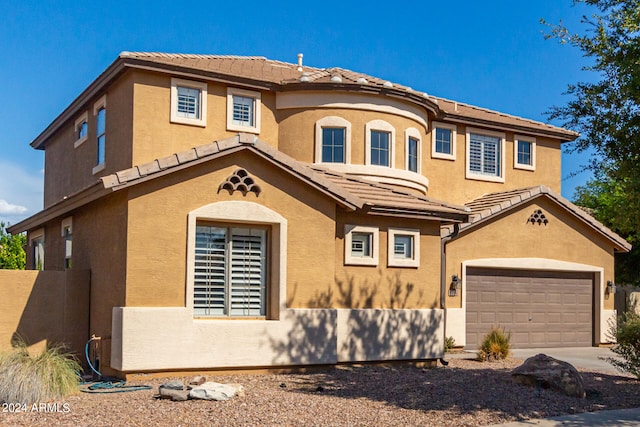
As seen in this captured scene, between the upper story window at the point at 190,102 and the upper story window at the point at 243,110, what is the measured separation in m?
0.77

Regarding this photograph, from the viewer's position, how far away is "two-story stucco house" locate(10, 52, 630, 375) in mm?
14320

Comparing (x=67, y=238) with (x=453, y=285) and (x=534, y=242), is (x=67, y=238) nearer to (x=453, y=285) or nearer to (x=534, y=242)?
(x=453, y=285)

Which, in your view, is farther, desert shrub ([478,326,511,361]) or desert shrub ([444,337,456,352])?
desert shrub ([444,337,456,352])

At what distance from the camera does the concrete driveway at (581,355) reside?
58.9 ft

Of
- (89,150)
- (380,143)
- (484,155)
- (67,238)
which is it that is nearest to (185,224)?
(67,238)

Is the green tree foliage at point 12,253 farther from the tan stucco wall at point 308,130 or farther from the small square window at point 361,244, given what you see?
the small square window at point 361,244

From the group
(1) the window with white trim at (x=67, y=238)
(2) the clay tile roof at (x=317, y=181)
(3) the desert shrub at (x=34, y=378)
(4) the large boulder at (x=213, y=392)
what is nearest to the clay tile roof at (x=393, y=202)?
(2) the clay tile roof at (x=317, y=181)

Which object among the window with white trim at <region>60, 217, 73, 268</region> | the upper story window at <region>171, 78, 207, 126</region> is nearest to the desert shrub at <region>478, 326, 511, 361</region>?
the upper story window at <region>171, 78, 207, 126</region>

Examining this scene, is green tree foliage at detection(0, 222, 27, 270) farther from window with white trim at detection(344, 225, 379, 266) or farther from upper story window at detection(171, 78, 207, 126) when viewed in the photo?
window with white trim at detection(344, 225, 379, 266)

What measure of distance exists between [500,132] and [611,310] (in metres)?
6.80

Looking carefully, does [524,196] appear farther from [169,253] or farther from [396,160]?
[169,253]

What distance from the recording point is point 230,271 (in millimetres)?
15156

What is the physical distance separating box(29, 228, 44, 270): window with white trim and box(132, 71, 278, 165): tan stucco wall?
460cm

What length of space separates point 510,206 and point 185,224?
37.5ft
